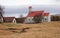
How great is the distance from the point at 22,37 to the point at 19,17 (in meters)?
32.2

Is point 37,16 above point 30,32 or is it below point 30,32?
above

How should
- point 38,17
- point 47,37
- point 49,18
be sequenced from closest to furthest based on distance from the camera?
point 47,37
point 38,17
point 49,18

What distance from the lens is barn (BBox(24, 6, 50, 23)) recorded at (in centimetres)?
4905

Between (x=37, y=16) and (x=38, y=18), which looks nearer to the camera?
(x=38, y=18)

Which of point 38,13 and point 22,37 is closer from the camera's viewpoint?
point 22,37

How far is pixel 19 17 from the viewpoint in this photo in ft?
167

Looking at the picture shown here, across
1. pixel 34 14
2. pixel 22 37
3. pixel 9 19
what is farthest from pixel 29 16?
pixel 22 37

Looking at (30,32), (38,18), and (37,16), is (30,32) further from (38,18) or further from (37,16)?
(37,16)

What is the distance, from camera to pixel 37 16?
49844 millimetres

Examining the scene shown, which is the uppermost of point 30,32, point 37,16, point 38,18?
point 37,16

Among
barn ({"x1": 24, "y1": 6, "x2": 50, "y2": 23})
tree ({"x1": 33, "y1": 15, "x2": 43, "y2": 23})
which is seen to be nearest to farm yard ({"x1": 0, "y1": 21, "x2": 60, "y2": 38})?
tree ({"x1": 33, "y1": 15, "x2": 43, "y2": 23})

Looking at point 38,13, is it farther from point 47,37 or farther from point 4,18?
point 47,37

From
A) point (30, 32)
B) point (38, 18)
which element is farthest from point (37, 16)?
point (30, 32)

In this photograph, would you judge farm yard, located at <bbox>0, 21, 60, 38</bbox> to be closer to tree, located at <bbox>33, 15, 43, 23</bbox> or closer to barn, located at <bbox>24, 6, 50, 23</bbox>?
tree, located at <bbox>33, 15, 43, 23</bbox>
